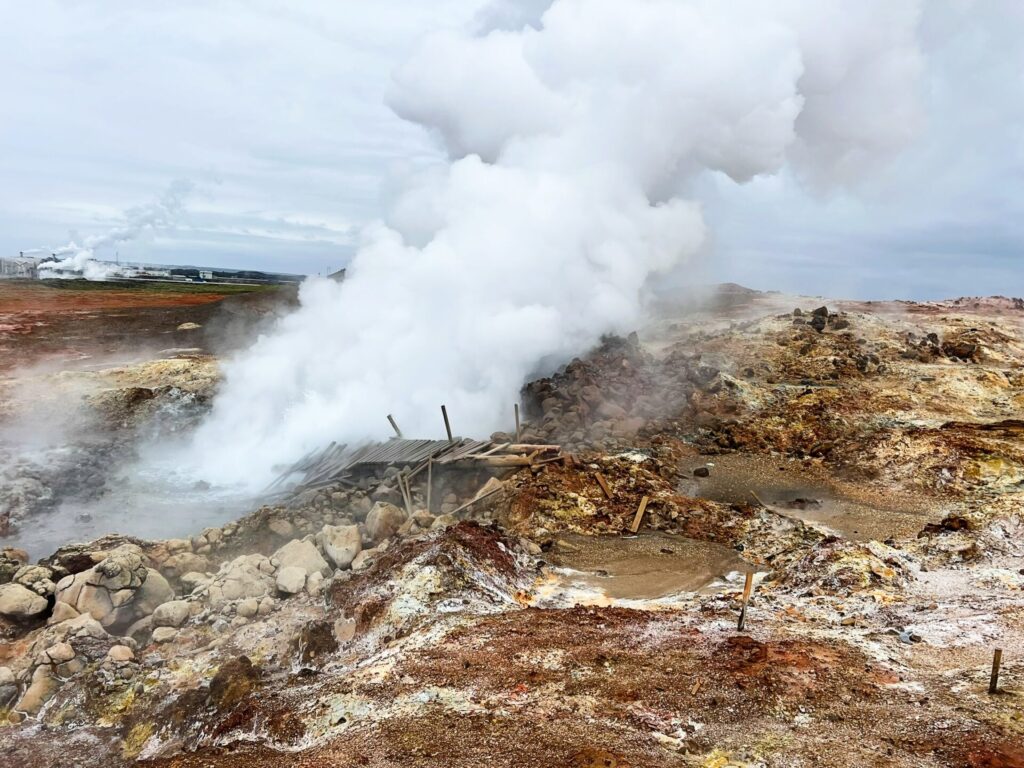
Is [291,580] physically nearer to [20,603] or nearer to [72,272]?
[20,603]

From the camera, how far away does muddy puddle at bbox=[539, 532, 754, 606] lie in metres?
8.44

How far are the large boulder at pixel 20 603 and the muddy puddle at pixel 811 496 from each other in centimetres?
1009

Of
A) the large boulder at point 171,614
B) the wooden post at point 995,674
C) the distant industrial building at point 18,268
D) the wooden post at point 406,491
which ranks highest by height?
the distant industrial building at point 18,268

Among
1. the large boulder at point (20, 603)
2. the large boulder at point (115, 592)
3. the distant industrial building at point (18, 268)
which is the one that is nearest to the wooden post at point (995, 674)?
the large boulder at point (115, 592)

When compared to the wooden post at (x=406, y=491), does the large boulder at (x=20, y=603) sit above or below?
below

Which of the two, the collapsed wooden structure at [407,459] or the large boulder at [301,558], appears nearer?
the large boulder at [301,558]

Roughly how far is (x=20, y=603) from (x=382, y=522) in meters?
4.53

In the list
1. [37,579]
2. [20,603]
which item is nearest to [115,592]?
[20,603]

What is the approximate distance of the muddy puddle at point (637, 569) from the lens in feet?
27.7

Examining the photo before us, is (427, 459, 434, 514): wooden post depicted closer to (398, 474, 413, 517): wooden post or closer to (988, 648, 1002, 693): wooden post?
(398, 474, 413, 517): wooden post

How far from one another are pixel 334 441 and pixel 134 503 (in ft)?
12.8

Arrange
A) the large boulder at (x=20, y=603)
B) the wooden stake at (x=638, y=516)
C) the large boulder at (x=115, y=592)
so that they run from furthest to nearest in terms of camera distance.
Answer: the wooden stake at (x=638, y=516) → the large boulder at (x=115, y=592) → the large boulder at (x=20, y=603)

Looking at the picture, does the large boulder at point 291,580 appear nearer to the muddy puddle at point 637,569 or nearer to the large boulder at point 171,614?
the large boulder at point 171,614

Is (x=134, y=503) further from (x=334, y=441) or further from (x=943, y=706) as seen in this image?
(x=943, y=706)
